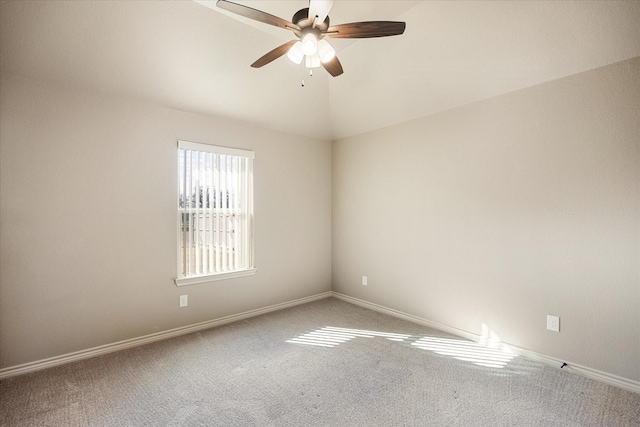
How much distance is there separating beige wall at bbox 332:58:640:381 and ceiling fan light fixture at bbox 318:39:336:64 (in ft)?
5.68

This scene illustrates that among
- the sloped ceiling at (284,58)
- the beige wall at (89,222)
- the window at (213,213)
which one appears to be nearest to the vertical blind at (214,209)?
the window at (213,213)

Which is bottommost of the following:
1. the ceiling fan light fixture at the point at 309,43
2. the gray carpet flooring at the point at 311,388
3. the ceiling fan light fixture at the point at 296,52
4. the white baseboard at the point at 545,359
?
the gray carpet flooring at the point at 311,388

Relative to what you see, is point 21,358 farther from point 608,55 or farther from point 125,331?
point 608,55

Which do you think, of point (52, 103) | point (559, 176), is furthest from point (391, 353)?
point (52, 103)

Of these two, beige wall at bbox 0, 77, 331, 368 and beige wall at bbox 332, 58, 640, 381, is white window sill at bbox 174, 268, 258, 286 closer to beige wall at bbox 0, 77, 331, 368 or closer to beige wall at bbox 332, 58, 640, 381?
beige wall at bbox 0, 77, 331, 368

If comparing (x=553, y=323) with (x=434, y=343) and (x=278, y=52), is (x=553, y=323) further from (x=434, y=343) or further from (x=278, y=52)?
(x=278, y=52)

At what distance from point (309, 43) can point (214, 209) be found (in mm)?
2225

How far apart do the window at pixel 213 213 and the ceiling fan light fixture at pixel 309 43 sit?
1911mm

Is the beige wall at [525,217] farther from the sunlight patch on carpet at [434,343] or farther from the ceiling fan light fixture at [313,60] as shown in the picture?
the ceiling fan light fixture at [313,60]

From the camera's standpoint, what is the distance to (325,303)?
4301mm

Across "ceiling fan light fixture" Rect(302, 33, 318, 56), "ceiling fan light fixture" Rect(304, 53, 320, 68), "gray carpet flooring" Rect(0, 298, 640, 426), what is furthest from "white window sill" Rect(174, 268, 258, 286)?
"ceiling fan light fixture" Rect(302, 33, 318, 56)

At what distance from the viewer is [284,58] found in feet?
10.2

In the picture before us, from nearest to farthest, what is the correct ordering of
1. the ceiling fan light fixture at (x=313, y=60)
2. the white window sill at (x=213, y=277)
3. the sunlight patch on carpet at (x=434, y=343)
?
the ceiling fan light fixture at (x=313, y=60) < the sunlight patch on carpet at (x=434, y=343) < the white window sill at (x=213, y=277)

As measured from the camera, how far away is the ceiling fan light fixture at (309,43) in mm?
1869
